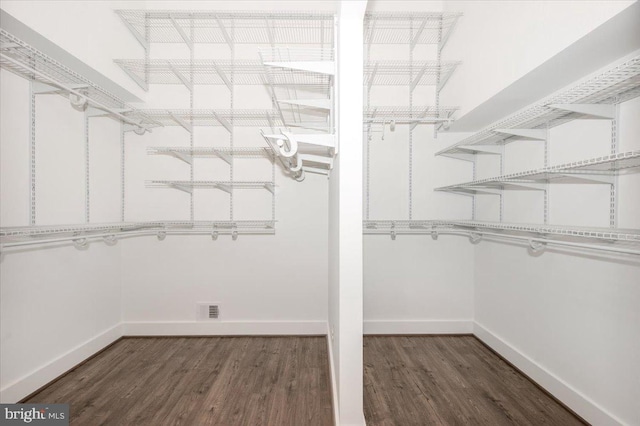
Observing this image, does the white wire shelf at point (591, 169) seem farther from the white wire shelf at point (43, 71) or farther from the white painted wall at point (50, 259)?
the white painted wall at point (50, 259)

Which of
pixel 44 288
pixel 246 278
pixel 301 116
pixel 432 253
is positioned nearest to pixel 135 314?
pixel 44 288

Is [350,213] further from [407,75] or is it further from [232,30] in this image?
[232,30]

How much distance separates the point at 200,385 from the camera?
1896 mm

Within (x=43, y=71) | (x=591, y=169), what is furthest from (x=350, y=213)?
(x=43, y=71)

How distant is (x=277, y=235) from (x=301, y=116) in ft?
3.68

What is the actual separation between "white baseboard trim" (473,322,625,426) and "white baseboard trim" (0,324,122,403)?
321 cm

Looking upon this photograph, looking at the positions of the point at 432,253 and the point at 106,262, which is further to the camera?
the point at 432,253

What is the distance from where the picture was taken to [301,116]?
8.67 feet

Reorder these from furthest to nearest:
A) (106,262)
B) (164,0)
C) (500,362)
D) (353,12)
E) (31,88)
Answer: (164,0), (106,262), (500,362), (31,88), (353,12)

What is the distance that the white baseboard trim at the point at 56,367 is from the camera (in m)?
1.67

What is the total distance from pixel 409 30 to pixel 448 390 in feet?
9.41

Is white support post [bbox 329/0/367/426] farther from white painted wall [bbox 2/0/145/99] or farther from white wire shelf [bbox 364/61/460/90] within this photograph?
white painted wall [bbox 2/0/145/99]

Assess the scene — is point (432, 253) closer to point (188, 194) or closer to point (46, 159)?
point (188, 194)

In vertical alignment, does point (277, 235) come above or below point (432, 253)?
above
